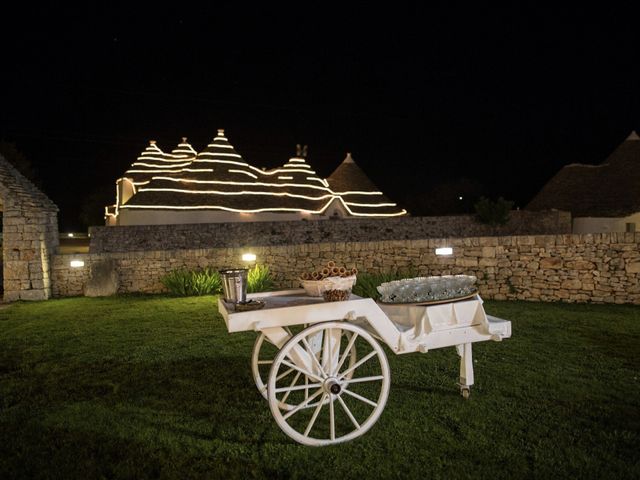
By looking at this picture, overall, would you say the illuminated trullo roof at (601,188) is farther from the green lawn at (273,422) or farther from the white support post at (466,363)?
the white support post at (466,363)

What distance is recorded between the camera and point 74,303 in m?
10.0

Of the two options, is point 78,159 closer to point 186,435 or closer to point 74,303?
point 74,303

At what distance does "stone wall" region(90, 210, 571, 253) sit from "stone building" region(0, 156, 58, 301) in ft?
22.2

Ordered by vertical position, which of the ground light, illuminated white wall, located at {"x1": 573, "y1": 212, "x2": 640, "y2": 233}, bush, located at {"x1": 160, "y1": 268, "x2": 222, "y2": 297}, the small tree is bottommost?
bush, located at {"x1": 160, "y1": 268, "x2": 222, "y2": 297}

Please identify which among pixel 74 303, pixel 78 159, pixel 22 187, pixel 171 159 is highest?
pixel 78 159

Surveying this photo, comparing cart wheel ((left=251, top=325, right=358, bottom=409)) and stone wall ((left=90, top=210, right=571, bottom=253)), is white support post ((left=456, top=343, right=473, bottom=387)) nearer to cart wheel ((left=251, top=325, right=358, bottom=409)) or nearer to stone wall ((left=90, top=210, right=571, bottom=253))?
cart wheel ((left=251, top=325, right=358, bottom=409))

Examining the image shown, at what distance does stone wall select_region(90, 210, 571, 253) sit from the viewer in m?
17.8

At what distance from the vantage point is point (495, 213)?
74.7 ft

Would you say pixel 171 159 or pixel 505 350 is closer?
pixel 505 350

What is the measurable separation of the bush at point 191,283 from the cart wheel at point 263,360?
14.9 feet

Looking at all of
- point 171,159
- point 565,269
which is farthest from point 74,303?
point 171,159

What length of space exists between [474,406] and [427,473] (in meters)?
1.21

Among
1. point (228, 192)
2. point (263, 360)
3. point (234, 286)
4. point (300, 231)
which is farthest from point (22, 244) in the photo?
point (228, 192)

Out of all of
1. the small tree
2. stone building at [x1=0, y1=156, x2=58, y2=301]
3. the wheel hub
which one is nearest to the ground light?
stone building at [x1=0, y1=156, x2=58, y2=301]
